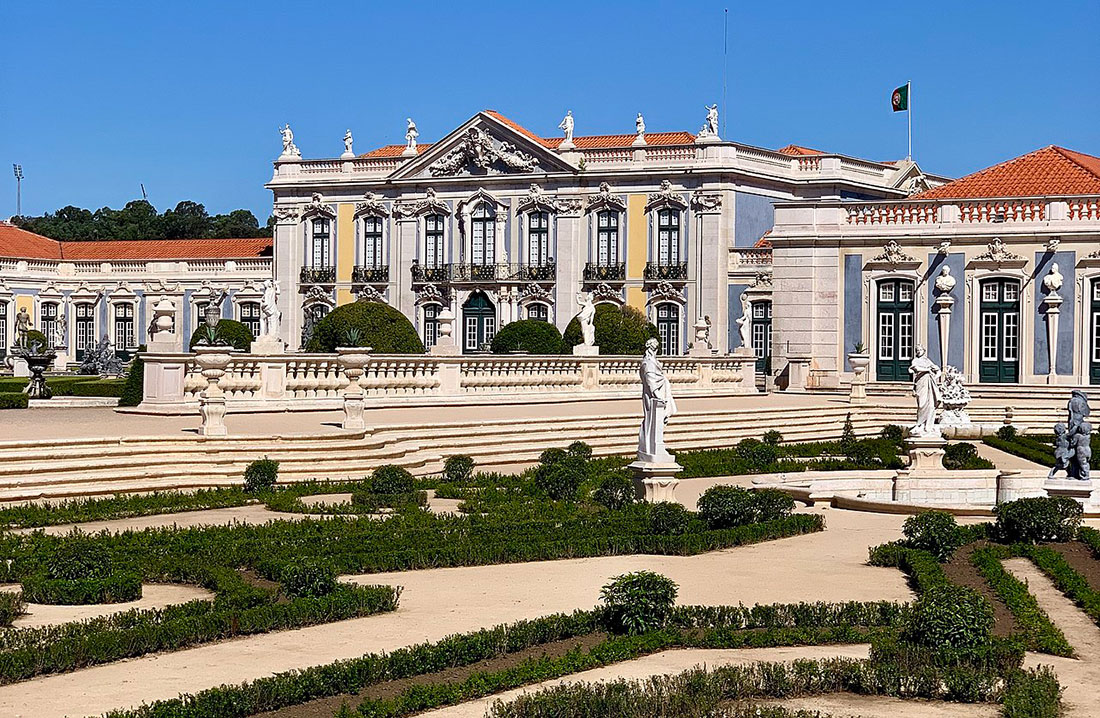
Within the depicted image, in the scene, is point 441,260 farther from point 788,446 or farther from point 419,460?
point 419,460

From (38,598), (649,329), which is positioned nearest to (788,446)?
(38,598)

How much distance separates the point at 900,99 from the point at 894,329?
44.8 feet

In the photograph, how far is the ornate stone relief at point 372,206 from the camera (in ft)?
193

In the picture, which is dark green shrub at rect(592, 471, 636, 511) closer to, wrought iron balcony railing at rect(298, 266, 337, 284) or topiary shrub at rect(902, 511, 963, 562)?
topiary shrub at rect(902, 511, 963, 562)

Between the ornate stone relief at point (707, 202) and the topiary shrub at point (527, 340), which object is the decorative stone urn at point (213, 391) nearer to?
the topiary shrub at point (527, 340)

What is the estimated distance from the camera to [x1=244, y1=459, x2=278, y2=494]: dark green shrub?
18219 mm

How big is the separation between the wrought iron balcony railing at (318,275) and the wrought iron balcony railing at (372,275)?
1.03 m

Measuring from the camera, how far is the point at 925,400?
884 inches

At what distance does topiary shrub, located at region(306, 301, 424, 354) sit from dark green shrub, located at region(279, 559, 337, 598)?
24.7 meters

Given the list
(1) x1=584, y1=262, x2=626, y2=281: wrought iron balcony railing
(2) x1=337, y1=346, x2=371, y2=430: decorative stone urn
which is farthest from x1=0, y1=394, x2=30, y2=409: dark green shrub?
(1) x1=584, y1=262, x2=626, y2=281: wrought iron balcony railing

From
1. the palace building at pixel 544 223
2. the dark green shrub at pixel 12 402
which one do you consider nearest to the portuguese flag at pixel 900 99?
the palace building at pixel 544 223

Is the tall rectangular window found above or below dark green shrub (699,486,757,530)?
above

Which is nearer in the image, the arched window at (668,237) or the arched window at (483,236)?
the arched window at (668,237)

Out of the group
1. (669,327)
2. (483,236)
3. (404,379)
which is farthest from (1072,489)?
(483,236)
